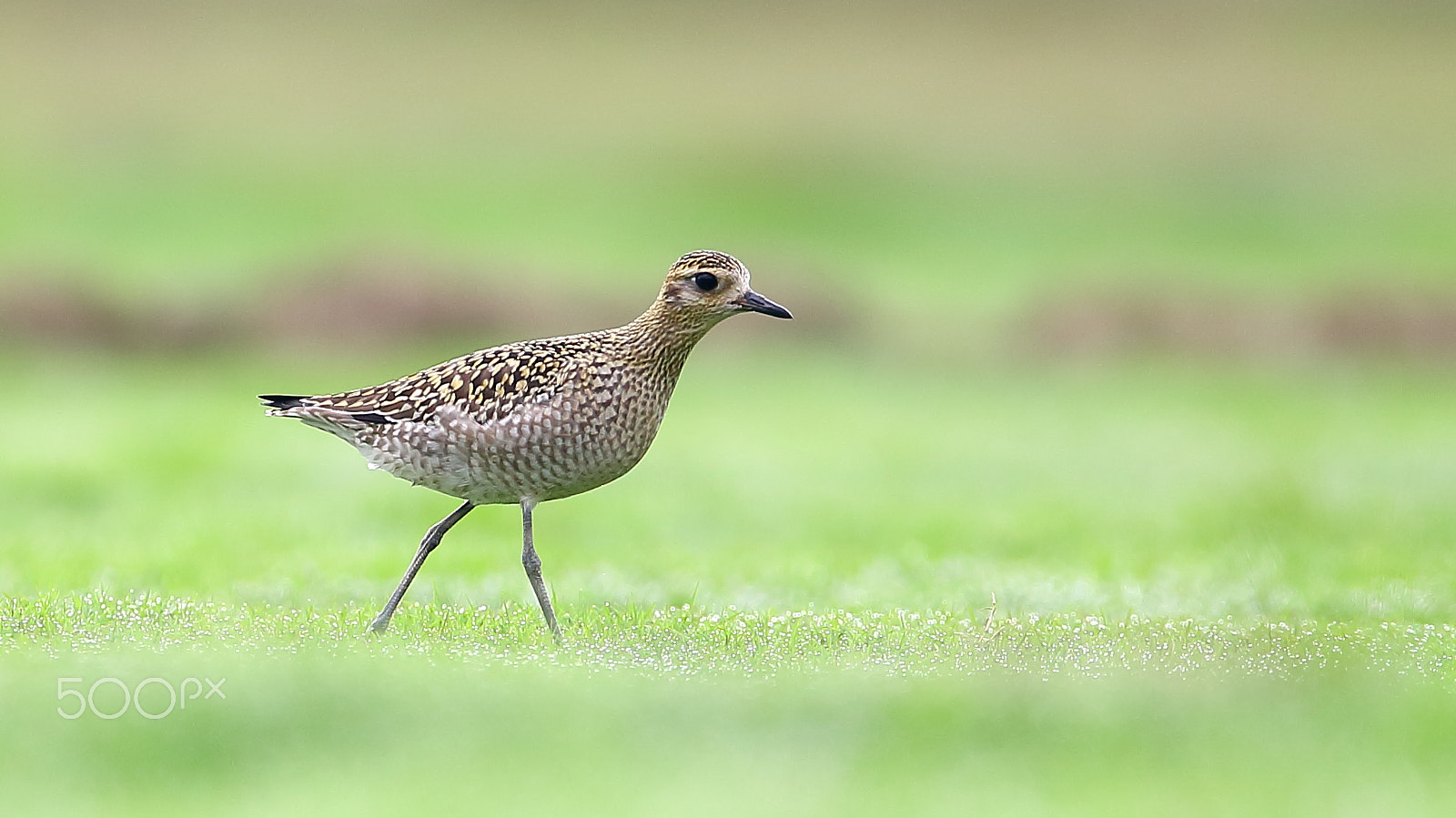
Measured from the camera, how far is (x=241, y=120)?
49.2 metres

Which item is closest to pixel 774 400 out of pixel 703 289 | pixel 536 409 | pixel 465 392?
pixel 703 289

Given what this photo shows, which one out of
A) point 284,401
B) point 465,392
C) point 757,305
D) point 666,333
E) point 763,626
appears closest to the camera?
point 763,626

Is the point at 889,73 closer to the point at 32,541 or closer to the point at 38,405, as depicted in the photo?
the point at 38,405

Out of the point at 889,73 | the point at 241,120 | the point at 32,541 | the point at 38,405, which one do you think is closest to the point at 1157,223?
the point at 889,73

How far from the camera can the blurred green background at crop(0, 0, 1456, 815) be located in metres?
8.45

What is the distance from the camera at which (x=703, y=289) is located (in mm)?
11383

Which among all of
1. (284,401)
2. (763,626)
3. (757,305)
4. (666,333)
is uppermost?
(757,305)

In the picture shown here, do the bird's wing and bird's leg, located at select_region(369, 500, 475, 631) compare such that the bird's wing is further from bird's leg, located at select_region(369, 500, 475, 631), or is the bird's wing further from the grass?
the grass

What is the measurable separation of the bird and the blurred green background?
0.83 metres

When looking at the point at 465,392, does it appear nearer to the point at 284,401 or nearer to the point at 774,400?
the point at 284,401

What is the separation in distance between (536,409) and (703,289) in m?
1.31

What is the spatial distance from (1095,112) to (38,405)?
108 feet

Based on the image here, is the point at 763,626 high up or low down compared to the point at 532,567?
down

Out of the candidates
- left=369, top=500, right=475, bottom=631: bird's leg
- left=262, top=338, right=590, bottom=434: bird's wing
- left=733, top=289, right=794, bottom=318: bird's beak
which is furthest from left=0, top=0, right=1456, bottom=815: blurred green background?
left=733, top=289, right=794, bottom=318: bird's beak
